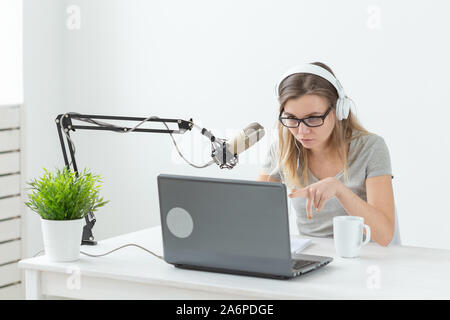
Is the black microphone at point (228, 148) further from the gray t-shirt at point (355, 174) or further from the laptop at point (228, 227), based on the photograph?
the gray t-shirt at point (355, 174)

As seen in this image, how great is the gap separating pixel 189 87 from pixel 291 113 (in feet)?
5.36

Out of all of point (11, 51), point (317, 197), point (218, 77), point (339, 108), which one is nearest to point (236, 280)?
point (317, 197)

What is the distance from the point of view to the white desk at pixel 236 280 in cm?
161

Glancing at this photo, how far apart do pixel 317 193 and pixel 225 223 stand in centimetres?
36

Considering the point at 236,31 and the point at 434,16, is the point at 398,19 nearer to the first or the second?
the point at 434,16

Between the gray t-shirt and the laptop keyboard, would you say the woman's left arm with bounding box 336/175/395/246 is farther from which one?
→ the laptop keyboard

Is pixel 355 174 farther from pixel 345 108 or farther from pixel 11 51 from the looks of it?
pixel 11 51

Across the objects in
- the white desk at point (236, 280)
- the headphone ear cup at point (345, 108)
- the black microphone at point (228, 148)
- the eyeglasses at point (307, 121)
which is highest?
the headphone ear cup at point (345, 108)

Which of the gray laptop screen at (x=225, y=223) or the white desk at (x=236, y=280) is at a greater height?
the gray laptop screen at (x=225, y=223)

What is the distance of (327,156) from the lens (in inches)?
94.7

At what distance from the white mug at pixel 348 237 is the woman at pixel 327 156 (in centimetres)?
14

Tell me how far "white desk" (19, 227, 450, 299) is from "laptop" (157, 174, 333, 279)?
0.10 feet

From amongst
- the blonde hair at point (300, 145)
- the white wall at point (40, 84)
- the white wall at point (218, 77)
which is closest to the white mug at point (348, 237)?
the blonde hair at point (300, 145)
